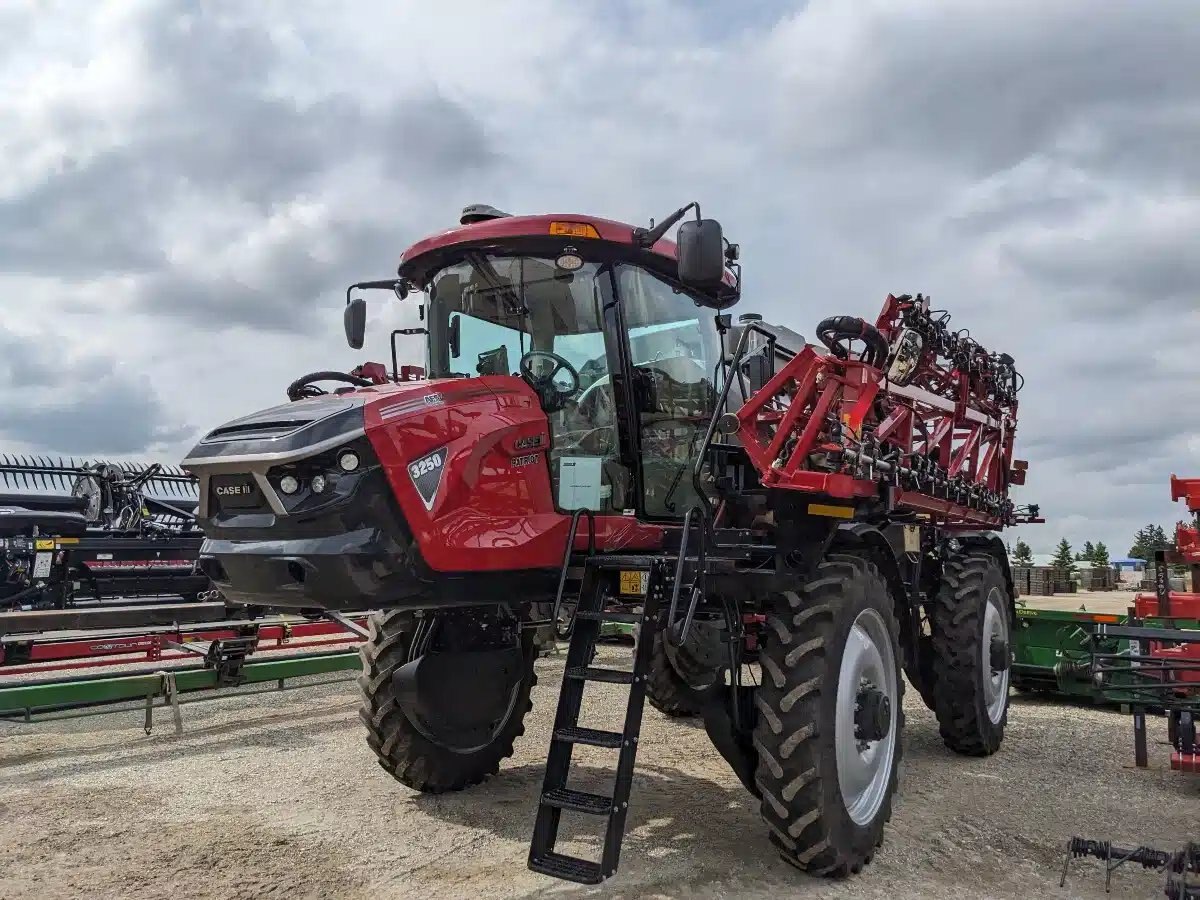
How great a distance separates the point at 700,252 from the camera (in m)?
4.14

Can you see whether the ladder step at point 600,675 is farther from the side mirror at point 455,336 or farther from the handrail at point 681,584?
the side mirror at point 455,336

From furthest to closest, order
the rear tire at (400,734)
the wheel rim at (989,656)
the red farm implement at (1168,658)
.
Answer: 1. the wheel rim at (989,656)
2. the rear tire at (400,734)
3. the red farm implement at (1168,658)

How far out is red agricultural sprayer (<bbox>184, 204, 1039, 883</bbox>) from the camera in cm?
387

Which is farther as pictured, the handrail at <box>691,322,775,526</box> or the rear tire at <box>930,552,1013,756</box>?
the rear tire at <box>930,552,1013,756</box>

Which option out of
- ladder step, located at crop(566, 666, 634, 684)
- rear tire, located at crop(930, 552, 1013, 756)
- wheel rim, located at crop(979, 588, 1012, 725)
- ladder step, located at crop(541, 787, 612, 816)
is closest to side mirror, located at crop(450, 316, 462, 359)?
ladder step, located at crop(566, 666, 634, 684)

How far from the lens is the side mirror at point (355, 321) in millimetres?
5328

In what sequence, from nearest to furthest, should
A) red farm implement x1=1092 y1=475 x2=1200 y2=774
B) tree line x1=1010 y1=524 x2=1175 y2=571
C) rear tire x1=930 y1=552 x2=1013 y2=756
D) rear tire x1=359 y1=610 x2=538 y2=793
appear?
1. red farm implement x1=1092 y1=475 x2=1200 y2=774
2. rear tire x1=359 y1=610 x2=538 y2=793
3. rear tire x1=930 y1=552 x2=1013 y2=756
4. tree line x1=1010 y1=524 x2=1175 y2=571

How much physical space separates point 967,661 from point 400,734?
3801 mm

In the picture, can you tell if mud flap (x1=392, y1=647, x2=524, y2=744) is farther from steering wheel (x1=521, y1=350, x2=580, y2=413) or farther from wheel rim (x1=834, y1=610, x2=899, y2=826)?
wheel rim (x1=834, y1=610, x2=899, y2=826)

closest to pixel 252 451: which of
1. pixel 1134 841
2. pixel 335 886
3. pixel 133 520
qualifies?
pixel 335 886

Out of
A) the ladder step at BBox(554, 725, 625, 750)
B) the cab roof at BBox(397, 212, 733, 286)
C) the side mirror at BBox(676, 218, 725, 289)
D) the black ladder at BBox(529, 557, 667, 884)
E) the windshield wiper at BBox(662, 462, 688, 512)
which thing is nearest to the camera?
the black ladder at BBox(529, 557, 667, 884)

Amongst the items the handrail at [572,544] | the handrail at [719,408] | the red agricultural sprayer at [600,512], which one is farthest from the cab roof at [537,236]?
the handrail at [572,544]

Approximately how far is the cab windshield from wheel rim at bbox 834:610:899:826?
1.10m

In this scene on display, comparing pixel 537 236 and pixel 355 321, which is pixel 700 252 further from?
pixel 355 321
